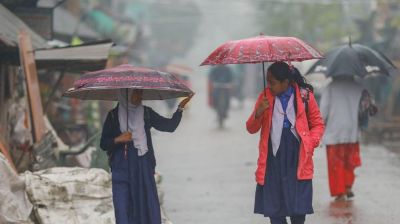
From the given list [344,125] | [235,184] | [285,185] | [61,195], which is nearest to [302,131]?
[285,185]

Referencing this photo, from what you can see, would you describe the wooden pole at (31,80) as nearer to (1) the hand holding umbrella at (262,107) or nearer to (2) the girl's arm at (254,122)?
(2) the girl's arm at (254,122)

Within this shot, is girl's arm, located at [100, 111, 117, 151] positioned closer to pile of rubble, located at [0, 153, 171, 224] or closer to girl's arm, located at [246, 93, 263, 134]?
girl's arm, located at [246, 93, 263, 134]

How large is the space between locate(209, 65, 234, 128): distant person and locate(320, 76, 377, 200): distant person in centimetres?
1284

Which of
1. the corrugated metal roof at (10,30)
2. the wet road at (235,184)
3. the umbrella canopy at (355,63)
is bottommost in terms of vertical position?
the wet road at (235,184)

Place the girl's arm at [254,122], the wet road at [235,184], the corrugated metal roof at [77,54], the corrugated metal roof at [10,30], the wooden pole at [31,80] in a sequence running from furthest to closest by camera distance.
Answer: the corrugated metal roof at [77,54]
the wooden pole at [31,80]
the corrugated metal roof at [10,30]
the wet road at [235,184]
the girl's arm at [254,122]

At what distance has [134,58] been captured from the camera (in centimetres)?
3167

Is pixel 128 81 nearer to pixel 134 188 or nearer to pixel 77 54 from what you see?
pixel 134 188

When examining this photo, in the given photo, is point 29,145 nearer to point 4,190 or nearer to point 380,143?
point 4,190

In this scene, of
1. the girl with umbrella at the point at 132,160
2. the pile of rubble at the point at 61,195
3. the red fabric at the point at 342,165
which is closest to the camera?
the girl with umbrella at the point at 132,160

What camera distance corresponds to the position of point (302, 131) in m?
6.72

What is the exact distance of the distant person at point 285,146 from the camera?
668 cm

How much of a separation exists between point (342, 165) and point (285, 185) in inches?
137

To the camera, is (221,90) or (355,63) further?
(221,90)

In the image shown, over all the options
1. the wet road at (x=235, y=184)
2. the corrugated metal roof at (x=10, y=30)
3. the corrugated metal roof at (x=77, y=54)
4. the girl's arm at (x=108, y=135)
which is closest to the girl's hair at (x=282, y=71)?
the girl's arm at (x=108, y=135)
